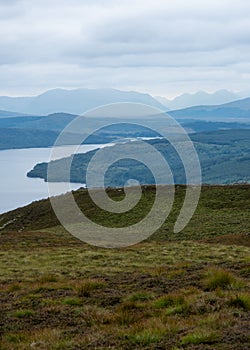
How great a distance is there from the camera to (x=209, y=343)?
859 centimetres

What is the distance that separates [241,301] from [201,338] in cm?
272

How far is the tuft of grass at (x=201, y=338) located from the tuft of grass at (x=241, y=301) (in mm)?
2287

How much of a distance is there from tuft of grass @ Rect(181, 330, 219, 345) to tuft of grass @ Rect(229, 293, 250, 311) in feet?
7.50

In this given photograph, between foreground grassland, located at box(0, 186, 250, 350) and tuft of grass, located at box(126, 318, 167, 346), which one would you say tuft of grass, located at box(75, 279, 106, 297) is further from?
tuft of grass, located at box(126, 318, 167, 346)

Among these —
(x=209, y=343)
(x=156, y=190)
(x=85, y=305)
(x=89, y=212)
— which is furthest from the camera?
(x=156, y=190)

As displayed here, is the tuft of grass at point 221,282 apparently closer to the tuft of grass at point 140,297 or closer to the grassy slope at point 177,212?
the tuft of grass at point 140,297

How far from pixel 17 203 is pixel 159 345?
461ft

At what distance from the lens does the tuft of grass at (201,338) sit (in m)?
8.64

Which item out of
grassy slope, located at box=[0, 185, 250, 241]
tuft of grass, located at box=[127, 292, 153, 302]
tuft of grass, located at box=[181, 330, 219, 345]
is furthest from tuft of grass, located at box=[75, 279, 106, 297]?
grassy slope, located at box=[0, 185, 250, 241]

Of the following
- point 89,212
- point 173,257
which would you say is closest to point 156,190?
point 89,212

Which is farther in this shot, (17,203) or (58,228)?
(17,203)

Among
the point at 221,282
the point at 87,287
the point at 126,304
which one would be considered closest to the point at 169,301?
the point at 126,304

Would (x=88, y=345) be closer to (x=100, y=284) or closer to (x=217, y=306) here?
(x=217, y=306)

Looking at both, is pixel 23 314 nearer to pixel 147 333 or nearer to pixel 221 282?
pixel 147 333
